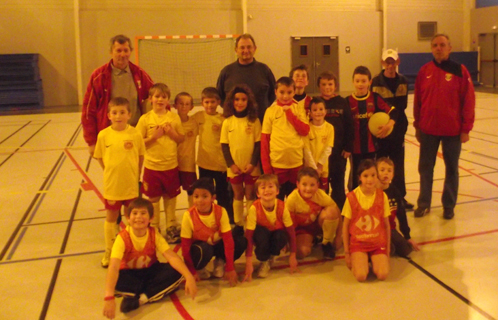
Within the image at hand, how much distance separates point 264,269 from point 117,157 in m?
1.43

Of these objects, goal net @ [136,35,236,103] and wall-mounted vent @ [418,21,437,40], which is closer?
goal net @ [136,35,236,103]

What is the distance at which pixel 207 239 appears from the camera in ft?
11.6

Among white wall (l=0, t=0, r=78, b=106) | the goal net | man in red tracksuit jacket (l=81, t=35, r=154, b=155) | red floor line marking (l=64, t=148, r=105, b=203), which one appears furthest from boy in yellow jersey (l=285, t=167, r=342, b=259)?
white wall (l=0, t=0, r=78, b=106)

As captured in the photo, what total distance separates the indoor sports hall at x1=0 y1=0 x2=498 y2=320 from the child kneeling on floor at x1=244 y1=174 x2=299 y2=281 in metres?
0.14

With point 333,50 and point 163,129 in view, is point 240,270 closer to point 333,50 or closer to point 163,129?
point 163,129

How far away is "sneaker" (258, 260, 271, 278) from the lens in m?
3.56

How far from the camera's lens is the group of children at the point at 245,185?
10.9 ft

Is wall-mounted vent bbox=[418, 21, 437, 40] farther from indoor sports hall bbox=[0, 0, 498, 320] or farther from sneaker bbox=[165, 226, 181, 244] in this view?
sneaker bbox=[165, 226, 181, 244]

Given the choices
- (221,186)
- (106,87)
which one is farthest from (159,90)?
(221,186)

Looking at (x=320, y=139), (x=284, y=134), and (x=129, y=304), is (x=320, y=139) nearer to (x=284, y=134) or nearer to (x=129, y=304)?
(x=284, y=134)

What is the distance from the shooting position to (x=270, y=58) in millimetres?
18031

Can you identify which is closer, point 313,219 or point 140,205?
point 140,205

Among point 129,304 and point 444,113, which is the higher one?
point 444,113

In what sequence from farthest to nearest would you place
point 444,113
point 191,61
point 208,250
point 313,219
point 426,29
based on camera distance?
1. point 426,29
2. point 191,61
3. point 444,113
4. point 313,219
5. point 208,250
